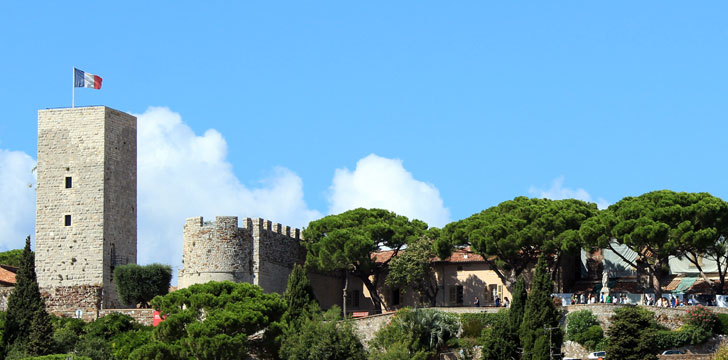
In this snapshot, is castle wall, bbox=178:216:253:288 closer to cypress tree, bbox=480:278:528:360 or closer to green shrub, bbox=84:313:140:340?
green shrub, bbox=84:313:140:340

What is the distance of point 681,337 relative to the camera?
5334 cm

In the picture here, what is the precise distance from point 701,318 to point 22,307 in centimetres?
3063

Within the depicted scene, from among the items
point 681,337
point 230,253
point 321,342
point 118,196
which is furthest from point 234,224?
point 681,337

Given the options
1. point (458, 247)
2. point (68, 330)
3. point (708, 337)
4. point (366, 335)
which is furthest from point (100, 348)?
point (708, 337)

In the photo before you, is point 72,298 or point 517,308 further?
point 72,298

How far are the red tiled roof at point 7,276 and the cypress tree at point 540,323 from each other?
96.5ft

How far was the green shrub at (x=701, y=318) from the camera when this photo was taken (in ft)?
176

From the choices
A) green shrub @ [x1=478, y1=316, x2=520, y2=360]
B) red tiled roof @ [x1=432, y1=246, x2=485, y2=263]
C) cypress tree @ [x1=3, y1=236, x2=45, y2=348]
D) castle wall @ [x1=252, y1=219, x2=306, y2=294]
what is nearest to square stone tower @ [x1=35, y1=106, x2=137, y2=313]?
cypress tree @ [x1=3, y1=236, x2=45, y2=348]

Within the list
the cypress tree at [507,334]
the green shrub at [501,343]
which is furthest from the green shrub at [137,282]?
the green shrub at [501,343]

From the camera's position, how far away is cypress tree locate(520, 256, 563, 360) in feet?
167

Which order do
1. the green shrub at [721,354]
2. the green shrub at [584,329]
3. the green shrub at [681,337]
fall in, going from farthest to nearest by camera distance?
the green shrub at [584,329], the green shrub at [681,337], the green shrub at [721,354]

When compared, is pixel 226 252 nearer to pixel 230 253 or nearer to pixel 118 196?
pixel 230 253

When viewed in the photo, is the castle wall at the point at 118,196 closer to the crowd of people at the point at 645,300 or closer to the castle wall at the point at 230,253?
the castle wall at the point at 230,253

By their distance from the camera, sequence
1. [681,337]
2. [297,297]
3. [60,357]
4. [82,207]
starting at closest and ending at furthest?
[681,337] < [60,357] < [297,297] < [82,207]
